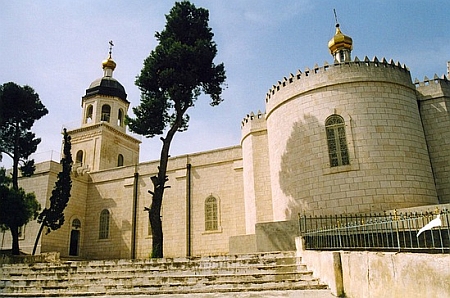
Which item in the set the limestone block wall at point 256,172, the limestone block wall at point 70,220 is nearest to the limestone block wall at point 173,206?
the limestone block wall at point 70,220

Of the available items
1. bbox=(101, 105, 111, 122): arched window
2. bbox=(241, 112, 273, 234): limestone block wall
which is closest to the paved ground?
bbox=(241, 112, 273, 234): limestone block wall

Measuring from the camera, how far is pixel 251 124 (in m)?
17.6

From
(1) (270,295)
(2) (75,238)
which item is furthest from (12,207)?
(1) (270,295)

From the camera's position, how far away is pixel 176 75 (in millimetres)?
Result: 15180

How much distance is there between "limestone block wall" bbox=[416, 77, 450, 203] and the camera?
13.3m

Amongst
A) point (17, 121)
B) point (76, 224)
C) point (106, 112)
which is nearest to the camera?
point (17, 121)

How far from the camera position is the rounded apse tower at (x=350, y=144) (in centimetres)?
1237

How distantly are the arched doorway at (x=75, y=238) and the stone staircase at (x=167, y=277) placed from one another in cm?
1292

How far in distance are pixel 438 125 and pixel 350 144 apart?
414 centimetres

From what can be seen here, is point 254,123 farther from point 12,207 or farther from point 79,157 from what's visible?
point 79,157

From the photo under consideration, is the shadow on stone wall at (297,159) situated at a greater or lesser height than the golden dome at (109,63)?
lesser

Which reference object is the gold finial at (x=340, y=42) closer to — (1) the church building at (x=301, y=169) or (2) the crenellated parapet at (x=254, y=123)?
(1) the church building at (x=301, y=169)

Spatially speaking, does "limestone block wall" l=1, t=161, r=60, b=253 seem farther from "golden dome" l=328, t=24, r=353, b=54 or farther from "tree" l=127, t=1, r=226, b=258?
"golden dome" l=328, t=24, r=353, b=54

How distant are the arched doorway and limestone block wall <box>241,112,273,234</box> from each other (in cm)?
1214
